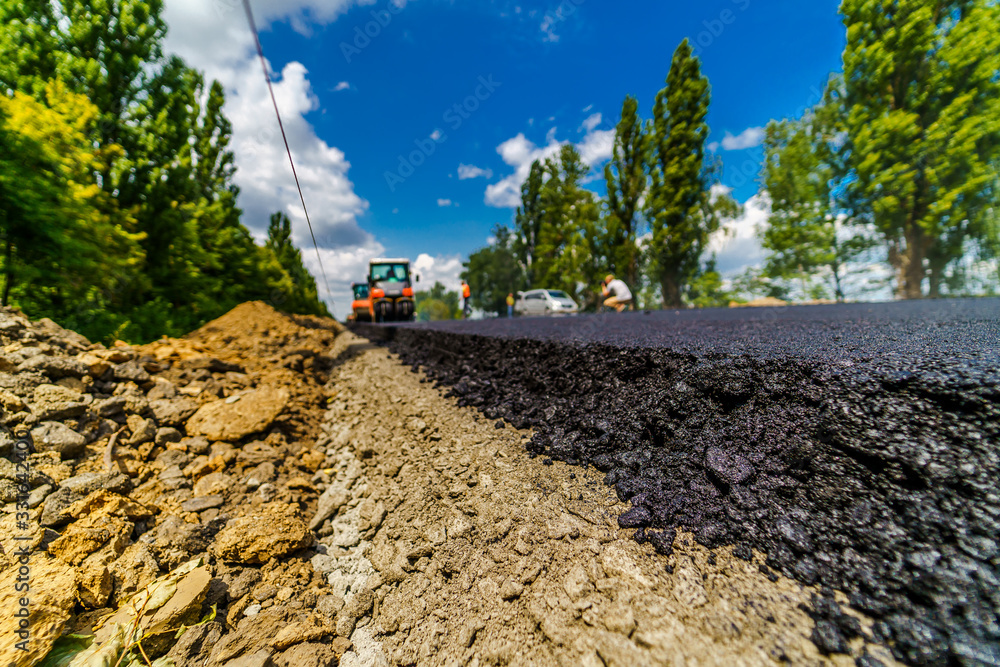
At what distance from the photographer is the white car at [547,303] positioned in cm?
1426

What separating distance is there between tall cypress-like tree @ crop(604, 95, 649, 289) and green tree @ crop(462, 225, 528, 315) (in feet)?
52.0

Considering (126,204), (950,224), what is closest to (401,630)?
(126,204)

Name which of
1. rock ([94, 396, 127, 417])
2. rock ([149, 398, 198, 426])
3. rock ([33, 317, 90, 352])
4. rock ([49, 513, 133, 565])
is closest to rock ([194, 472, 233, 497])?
rock ([49, 513, 133, 565])

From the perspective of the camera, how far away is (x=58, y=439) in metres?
2.28

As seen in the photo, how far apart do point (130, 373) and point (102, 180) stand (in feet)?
22.5

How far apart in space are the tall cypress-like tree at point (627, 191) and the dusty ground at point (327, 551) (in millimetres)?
17771

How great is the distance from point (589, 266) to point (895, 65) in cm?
1396

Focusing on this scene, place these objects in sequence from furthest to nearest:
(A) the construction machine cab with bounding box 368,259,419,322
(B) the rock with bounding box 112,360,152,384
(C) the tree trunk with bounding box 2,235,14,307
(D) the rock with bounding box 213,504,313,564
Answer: (A) the construction machine cab with bounding box 368,259,419,322 < (C) the tree trunk with bounding box 2,235,14,307 < (B) the rock with bounding box 112,360,152,384 < (D) the rock with bounding box 213,504,313,564

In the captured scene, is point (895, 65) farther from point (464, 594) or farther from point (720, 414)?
point (464, 594)

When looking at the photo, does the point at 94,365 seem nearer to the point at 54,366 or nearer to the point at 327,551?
the point at 54,366

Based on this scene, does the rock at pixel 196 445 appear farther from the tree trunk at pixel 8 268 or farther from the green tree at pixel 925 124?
the green tree at pixel 925 124

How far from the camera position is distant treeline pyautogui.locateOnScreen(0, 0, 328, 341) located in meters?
4.95

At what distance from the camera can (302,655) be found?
159cm

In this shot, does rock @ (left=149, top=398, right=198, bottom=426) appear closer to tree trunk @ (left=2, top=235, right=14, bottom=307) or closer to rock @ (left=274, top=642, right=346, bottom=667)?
rock @ (left=274, top=642, right=346, bottom=667)
